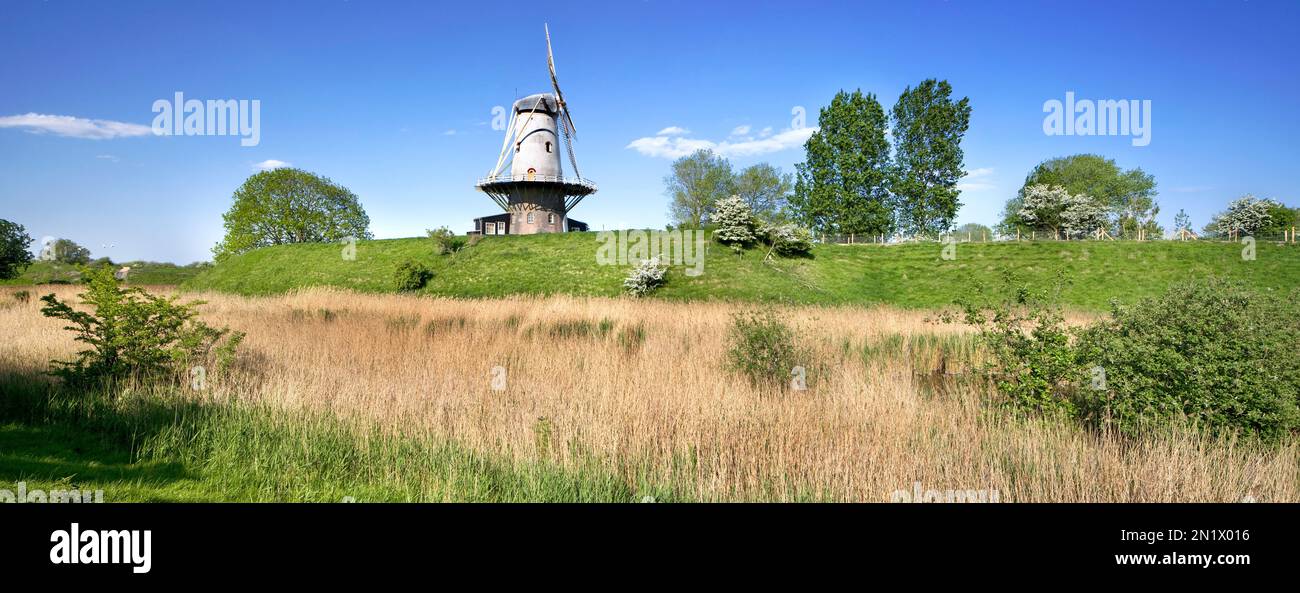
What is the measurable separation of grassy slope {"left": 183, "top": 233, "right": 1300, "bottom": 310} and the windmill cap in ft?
44.5

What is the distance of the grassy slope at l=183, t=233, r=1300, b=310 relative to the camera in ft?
89.6

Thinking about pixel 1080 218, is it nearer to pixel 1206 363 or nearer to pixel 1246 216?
pixel 1246 216

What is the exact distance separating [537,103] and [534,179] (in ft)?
22.6

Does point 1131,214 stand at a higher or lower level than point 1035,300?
higher

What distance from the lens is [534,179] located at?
141 feet

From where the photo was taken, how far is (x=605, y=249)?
111 ft

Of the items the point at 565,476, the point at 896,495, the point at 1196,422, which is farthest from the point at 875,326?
the point at 565,476

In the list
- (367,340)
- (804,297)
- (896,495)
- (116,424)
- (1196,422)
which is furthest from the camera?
(804,297)

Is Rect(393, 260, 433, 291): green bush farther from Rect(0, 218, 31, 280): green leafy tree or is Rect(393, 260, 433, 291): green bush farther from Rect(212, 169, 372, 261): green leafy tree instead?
Rect(0, 218, 31, 280): green leafy tree

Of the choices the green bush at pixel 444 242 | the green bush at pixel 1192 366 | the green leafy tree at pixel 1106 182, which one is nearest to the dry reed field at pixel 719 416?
the green bush at pixel 1192 366

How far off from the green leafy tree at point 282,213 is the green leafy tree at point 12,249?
504 inches

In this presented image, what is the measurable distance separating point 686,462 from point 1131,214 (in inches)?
3135

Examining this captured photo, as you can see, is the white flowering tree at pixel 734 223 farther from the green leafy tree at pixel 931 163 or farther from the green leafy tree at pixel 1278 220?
the green leafy tree at pixel 1278 220
